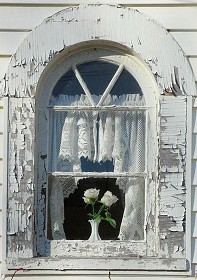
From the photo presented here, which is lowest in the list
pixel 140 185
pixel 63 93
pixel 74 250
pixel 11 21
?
pixel 74 250

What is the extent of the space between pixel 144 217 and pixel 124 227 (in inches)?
6.0

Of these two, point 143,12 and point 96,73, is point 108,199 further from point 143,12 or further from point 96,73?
point 143,12

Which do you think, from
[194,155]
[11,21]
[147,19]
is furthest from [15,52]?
[194,155]

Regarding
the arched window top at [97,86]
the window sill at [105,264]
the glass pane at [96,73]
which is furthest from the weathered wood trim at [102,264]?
the glass pane at [96,73]

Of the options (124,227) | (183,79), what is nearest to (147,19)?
(183,79)

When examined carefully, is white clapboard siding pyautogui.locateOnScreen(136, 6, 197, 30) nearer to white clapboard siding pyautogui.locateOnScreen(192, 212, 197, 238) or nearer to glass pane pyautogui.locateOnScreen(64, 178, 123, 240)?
glass pane pyautogui.locateOnScreen(64, 178, 123, 240)

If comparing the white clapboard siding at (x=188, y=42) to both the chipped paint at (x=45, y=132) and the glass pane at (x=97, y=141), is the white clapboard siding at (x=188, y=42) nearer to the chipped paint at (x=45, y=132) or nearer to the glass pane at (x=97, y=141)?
the chipped paint at (x=45, y=132)

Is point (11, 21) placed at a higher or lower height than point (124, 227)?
higher

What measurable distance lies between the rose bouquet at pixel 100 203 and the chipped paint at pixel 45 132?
0.18m

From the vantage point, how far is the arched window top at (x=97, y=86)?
718cm

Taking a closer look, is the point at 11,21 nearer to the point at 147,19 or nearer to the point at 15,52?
the point at 15,52

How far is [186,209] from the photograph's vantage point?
7.04m

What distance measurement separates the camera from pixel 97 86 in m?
7.20

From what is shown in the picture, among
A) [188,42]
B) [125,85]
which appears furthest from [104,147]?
[188,42]
